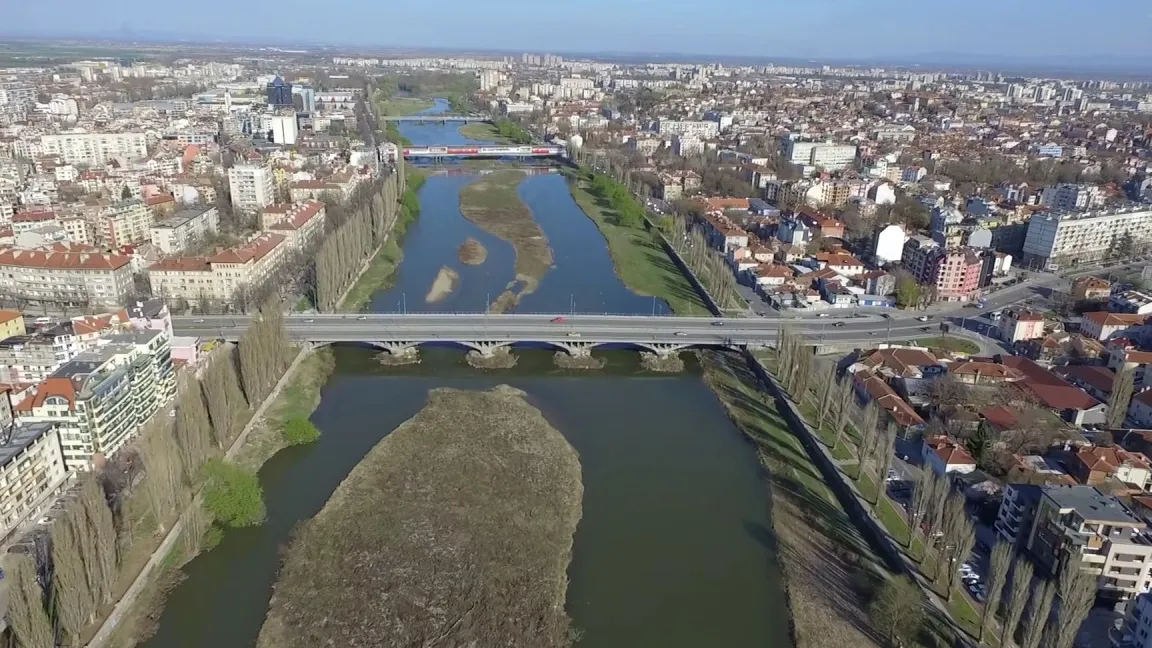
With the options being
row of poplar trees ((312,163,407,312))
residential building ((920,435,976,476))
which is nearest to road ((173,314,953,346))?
row of poplar trees ((312,163,407,312))

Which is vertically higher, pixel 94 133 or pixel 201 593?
pixel 94 133

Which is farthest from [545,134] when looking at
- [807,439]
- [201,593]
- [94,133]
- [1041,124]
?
[201,593]

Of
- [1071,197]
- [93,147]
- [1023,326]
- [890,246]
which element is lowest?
[1023,326]

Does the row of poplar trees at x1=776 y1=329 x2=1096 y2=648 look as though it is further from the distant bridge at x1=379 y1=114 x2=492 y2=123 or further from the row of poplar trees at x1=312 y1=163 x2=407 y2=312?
the distant bridge at x1=379 y1=114 x2=492 y2=123

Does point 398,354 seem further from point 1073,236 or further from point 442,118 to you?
point 442,118

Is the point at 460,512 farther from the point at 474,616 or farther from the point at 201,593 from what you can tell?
the point at 201,593

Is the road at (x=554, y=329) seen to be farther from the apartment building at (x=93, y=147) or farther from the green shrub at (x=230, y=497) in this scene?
the apartment building at (x=93, y=147)

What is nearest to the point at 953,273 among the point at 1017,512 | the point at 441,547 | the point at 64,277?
the point at 1017,512
